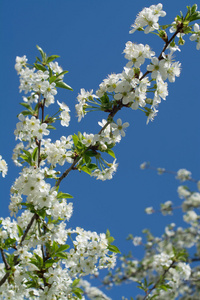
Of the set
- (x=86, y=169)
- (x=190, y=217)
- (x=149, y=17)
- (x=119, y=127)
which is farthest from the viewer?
(x=190, y=217)

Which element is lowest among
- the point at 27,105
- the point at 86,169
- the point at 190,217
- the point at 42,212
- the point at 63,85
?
the point at 42,212

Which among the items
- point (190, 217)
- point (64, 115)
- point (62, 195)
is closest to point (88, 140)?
point (64, 115)

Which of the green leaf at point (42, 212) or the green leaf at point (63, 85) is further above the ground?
the green leaf at point (63, 85)

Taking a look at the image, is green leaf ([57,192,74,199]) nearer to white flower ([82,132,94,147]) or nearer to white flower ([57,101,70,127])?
white flower ([82,132,94,147])

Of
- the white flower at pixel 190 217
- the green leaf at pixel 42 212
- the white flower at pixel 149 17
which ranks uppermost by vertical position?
the white flower at pixel 190 217

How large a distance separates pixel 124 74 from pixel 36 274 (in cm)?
206

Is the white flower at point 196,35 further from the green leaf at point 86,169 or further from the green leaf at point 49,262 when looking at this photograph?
the green leaf at point 49,262

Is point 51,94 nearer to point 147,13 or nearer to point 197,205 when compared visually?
point 147,13

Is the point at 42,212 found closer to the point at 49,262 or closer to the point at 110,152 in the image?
the point at 49,262

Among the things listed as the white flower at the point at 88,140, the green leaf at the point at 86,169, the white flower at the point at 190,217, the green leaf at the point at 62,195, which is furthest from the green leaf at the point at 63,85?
the white flower at the point at 190,217

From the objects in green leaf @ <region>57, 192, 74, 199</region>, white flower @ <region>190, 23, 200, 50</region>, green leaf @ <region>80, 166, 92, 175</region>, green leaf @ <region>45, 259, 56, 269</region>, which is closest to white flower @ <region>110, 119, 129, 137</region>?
green leaf @ <region>80, 166, 92, 175</region>

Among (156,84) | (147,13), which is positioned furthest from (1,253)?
(147,13)

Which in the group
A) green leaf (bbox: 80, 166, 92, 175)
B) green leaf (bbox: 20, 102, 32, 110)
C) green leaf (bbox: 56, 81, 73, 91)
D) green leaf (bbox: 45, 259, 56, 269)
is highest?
green leaf (bbox: 56, 81, 73, 91)

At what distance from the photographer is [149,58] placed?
6.83 feet
